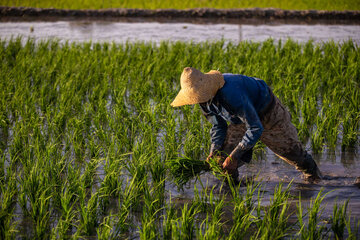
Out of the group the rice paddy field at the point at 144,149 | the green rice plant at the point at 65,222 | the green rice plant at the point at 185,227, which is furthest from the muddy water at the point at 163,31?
the green rice plant at the point at 185,227

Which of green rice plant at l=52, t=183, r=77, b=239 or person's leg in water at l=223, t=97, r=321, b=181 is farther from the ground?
person's leg in water at l=223, t=97, r=321, b=181

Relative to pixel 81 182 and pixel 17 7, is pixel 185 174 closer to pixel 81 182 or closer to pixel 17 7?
pixel 81 182

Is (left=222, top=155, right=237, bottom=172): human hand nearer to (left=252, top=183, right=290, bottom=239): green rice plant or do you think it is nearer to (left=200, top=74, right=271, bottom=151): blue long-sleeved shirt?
(left=200, top=74, right=271, bottom=151): blue long-sleeved shirt

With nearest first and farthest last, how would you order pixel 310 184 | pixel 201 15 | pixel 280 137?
pixel 280 137 < pixel 310 184 < pixel 201 15

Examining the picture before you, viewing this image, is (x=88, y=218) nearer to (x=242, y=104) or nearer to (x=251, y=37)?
(x=242, y=104)

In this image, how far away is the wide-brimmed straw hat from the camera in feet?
9.41

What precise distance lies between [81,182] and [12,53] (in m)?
5.02

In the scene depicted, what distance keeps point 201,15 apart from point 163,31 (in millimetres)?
2070

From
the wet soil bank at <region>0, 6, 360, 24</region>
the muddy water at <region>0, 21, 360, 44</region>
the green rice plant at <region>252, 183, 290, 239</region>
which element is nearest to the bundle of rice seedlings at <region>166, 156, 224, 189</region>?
the green rice plant at <region>252, 183, 290, 239</region>

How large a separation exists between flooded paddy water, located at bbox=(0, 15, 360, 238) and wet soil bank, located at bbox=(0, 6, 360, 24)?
2.23ft

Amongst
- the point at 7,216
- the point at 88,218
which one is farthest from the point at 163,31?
the point at 88,218

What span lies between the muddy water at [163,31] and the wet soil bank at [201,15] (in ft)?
2.31

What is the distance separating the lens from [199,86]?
2.87 metres

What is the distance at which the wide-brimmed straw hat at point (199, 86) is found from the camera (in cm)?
287
